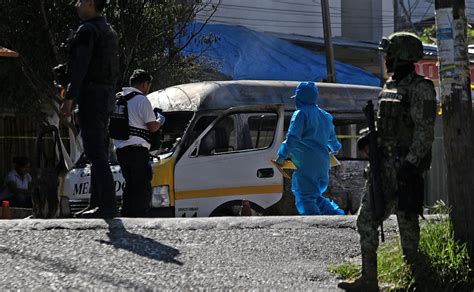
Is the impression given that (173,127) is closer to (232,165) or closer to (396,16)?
(232,165)

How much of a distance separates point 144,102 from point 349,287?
312cm

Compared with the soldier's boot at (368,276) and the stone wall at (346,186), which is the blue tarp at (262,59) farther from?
the soldier's boot at (368,276)

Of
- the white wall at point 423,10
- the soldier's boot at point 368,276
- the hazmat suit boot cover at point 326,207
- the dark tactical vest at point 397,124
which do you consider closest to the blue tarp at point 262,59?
the white wall at point 423,10

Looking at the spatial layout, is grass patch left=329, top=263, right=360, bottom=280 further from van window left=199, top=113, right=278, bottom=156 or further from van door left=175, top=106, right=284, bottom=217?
van window left=199, top=113, right=278, bottom=156

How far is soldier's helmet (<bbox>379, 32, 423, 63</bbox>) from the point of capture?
18.5ft

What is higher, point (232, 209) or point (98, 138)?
point (98, 138)

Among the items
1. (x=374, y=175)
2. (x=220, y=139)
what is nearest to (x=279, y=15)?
(x=220, y=139)

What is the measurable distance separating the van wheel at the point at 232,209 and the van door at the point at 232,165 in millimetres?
18

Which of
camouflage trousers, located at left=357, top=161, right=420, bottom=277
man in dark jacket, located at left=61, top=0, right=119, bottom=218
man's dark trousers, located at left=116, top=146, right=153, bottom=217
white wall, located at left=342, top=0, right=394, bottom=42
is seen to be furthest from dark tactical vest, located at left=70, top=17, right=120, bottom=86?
white wall, located at left=342, top=0, right=394, bottom=42

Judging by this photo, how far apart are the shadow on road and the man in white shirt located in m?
1.18

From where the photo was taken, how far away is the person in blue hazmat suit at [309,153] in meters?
9.26

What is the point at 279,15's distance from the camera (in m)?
28.0

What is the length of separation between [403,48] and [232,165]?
5.36m

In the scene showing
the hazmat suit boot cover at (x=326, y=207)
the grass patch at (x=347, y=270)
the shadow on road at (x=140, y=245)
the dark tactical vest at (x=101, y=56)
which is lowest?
the grass patch at (x=347, y=270)
